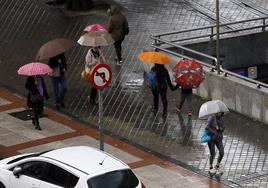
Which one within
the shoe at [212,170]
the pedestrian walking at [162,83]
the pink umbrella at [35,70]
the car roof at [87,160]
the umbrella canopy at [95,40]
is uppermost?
the umbrella canopy at [95,40]

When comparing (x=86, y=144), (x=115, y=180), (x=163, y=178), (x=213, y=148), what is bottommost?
(x=163, y=178)

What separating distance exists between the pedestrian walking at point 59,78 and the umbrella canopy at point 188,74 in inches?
112

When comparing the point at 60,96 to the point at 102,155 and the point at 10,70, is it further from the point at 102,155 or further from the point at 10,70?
the point at 102,155

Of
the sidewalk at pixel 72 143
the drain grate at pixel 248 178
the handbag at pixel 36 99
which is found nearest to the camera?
the drain grate at pixel 248 178

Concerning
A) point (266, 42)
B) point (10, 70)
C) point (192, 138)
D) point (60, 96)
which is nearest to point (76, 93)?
point (60, 96)

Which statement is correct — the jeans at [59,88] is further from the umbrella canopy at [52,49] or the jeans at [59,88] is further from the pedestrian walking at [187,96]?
the pedestrian walking at [187,96]

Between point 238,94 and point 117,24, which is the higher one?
point 117,24

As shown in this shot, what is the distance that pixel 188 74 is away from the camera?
2038cm

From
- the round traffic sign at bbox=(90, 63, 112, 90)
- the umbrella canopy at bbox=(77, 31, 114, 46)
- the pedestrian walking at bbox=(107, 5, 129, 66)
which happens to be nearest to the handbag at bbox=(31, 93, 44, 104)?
the umbrella canopy at bbox=(77, 31, 114, 46)

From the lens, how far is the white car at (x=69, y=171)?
14352 millimetres

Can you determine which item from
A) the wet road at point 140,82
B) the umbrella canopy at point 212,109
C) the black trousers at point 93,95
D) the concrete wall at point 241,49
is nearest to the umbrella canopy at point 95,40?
the black trousers at point 93,95

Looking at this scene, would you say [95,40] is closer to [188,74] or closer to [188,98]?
[188,74]

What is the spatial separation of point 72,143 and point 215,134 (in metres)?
3.69

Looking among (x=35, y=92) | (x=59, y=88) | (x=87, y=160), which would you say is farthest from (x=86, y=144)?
(x=87, y=160)
